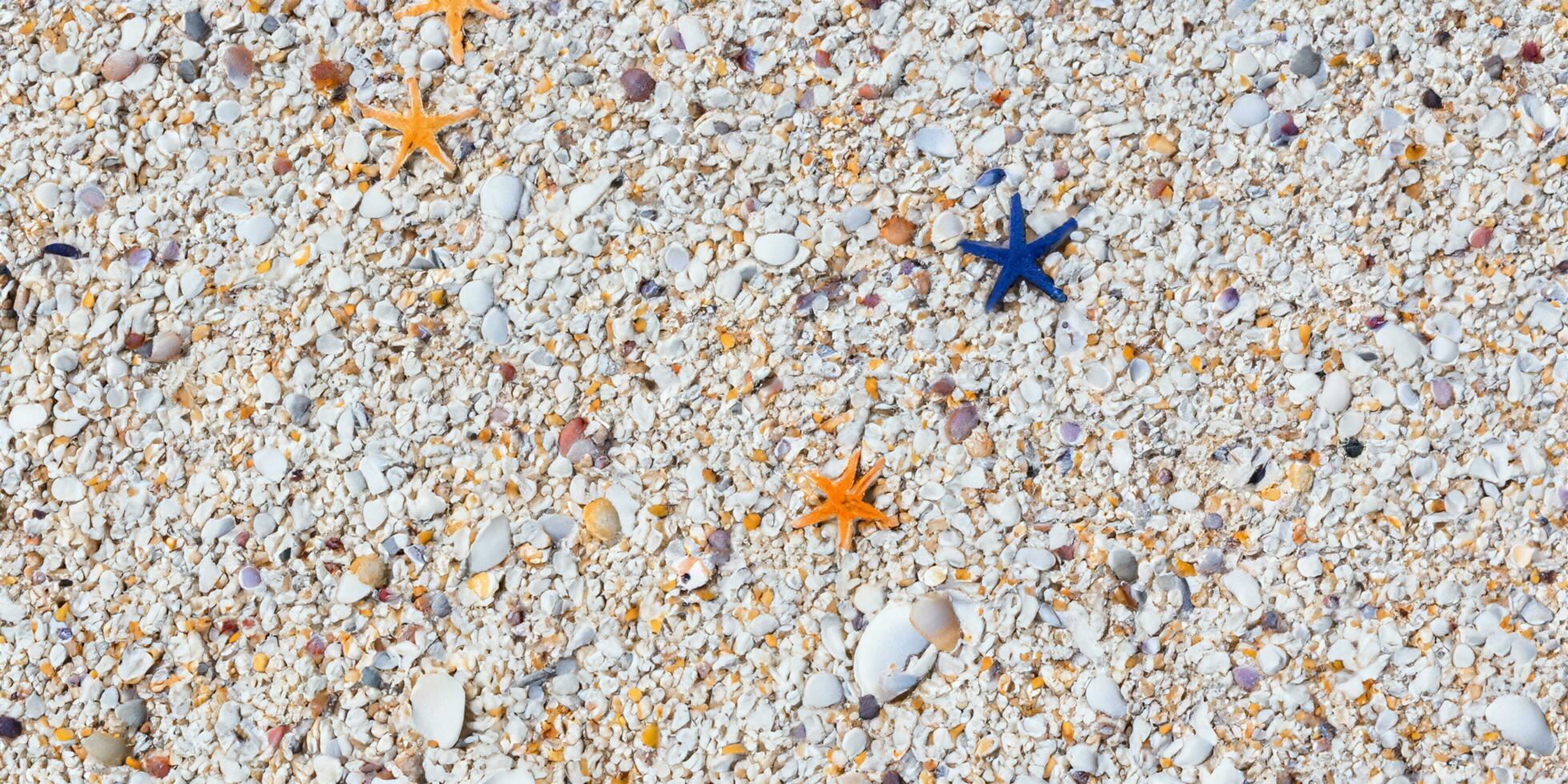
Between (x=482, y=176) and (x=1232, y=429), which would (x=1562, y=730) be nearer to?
(x=1232, y=429)

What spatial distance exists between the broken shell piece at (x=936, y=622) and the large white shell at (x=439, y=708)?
830 millimetres

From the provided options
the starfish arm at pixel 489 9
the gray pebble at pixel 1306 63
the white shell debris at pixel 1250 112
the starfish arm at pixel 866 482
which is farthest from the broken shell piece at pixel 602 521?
the gray pebble at pixel 1306 63

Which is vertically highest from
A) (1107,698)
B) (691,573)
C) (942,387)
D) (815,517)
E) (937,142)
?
(937,142)

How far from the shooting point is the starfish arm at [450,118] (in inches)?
85.1

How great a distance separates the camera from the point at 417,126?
215 centimetres

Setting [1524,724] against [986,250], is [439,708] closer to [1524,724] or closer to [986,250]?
[986,250]

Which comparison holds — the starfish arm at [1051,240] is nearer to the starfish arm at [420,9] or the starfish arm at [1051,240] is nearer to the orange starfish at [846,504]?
the orange starfish at [846,504]

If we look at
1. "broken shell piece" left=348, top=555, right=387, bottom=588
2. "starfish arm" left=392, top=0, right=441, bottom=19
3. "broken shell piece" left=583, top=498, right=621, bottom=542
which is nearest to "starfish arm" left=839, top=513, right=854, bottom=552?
"broken shell piece" left=583, top=498, right=621, bottom=542

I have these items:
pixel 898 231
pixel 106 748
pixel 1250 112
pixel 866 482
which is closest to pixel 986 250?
pixel 898 231

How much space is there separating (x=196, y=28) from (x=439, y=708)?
1.41m

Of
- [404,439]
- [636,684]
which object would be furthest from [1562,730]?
[404,439]

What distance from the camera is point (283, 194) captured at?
2.22 m

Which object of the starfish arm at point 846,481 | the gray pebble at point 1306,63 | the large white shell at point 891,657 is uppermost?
the gray pebble at point 1306,63

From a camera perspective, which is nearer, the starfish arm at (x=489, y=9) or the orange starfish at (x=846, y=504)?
the orange starfish at (x=846, y=504)
